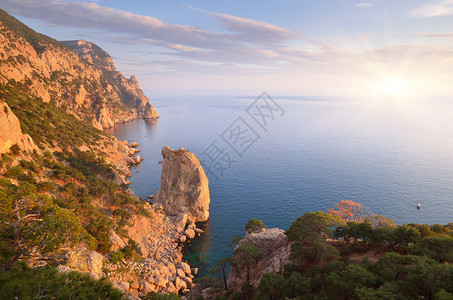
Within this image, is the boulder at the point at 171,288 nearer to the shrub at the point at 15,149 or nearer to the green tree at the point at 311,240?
the green tree at the point at 311,240

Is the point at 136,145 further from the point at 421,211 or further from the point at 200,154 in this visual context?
the point at 421,211

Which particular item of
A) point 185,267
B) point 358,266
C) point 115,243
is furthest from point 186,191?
point 358,266

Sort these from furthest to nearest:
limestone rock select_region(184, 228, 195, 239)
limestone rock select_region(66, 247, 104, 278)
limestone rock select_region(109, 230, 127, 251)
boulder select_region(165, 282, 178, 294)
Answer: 1. limestone rock select_region(184, 228, 195, 239)
2. limestone rock select_region(109, 230, 127, 251)
3. boulder select_region(165, 282, 178, 294)
4. limestone rock select_region(66, 247, 104, 278)

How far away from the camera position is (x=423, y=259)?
16.3m

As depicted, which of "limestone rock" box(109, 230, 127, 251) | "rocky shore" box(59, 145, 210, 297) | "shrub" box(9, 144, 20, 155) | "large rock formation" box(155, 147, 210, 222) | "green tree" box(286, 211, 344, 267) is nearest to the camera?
"green tree" box(286, 211, 344, 267)

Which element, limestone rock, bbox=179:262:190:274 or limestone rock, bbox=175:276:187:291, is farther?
limestone rock, bbox=179:262:190:274

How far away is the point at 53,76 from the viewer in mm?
108500

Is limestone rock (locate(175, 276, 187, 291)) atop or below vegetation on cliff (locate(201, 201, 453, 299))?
below

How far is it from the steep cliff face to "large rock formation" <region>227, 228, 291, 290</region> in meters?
76.9

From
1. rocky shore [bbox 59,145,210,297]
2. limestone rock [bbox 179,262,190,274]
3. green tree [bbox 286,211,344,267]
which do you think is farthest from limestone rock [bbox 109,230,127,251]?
green tree [bbox 286,211,344,267]

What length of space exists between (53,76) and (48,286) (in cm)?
13321

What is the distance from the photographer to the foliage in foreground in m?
10.1

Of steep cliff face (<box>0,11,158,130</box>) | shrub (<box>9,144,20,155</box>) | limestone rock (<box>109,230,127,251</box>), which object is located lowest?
limestone rock (<box>109,230,127,251</box>)

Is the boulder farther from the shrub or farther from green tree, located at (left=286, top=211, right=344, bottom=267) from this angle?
the shrub
